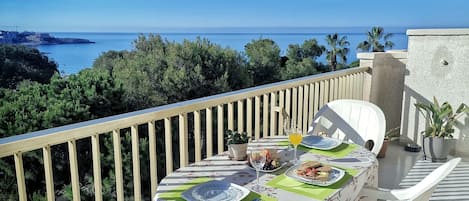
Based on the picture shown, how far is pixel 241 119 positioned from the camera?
298cm

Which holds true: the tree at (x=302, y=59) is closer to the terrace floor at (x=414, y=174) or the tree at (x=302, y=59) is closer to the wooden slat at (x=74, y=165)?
the terrace floor at (x=414, y=174)

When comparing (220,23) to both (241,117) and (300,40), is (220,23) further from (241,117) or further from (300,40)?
(241,117)

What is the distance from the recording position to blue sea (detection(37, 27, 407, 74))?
34.5ft

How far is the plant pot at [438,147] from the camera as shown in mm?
4004

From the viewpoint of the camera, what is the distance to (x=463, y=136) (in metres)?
4.18

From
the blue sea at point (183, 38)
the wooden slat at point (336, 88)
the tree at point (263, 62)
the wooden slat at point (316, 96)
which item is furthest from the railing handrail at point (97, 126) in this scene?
the tree at point (263, 62)

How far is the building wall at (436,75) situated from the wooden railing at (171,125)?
0.66 meters

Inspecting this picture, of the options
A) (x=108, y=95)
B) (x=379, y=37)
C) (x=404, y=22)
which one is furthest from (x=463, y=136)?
(x=379, y=37)

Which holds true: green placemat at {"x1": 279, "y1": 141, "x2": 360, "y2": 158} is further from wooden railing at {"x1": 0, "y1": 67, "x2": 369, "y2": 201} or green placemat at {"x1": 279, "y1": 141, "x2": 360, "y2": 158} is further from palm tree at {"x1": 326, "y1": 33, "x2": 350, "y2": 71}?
palm tree at {"x1": 326, "y1": 33, "x2": 350, "y2": 71}

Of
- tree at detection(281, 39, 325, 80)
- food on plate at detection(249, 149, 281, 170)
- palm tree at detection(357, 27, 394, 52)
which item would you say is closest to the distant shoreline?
food on plate at detection(249, 149, 281, 170)

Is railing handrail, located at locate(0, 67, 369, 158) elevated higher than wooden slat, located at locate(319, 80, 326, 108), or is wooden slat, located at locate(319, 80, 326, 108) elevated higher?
railing handrail, located at locate(0, 67, 369, 158)

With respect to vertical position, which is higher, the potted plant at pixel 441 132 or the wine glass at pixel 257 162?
the wine glass at pixel 257 162

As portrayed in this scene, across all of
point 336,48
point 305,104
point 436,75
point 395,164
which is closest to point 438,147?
point 395,164

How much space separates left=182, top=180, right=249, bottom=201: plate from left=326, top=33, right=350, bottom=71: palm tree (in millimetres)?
18681
